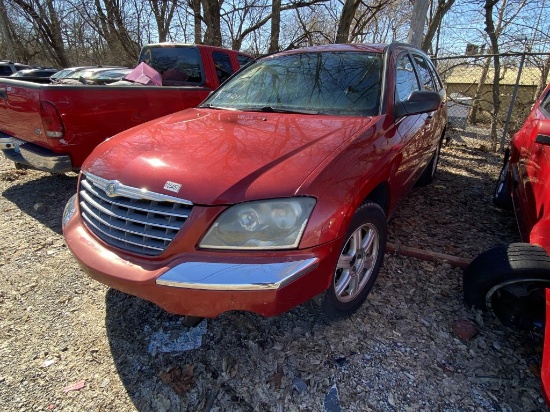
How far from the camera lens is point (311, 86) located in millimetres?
2799

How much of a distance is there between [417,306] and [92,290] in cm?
239

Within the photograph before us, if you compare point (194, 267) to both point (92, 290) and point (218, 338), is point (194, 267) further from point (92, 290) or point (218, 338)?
point (92, 290)

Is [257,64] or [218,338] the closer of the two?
[218,338]

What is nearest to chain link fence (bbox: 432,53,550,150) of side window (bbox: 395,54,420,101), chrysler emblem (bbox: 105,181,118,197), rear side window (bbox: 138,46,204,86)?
side window (bbox: 395,54,420,101)

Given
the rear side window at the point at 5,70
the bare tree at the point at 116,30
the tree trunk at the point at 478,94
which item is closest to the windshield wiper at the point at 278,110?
the tree trunk at the point at 478,94

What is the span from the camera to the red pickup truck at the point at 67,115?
3428 millimetres

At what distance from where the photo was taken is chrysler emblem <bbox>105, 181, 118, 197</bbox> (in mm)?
1832

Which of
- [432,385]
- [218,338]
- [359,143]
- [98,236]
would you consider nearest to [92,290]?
[98,236]

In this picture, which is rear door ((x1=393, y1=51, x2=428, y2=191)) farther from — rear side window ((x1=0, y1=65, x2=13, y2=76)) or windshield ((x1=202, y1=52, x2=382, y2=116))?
rear side window ((x1=0, y1=65, x2=13, y2=76))

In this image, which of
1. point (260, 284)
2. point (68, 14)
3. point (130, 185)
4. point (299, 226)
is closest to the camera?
point (260, 284)

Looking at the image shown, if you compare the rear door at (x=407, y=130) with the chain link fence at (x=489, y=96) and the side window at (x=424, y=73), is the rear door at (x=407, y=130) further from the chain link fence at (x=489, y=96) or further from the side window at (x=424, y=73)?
the chain link fence at (x=489, y=96)

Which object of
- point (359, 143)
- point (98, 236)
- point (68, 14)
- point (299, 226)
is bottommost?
point (98, 236)

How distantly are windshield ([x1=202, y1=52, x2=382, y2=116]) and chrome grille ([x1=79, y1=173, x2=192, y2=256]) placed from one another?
4.41ft

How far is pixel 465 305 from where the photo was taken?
2418 mm
